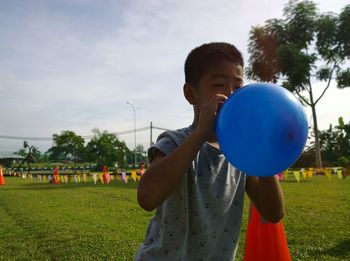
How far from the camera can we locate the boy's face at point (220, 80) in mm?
1756

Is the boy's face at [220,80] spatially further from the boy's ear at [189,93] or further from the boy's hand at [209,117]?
the boy's hand at [209,117]

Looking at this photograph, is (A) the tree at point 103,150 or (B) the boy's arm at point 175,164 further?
(A) the tree at point 103,150

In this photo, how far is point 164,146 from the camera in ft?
5.61

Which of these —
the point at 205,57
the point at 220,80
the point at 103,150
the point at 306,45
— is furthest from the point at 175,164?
the point at 103,150

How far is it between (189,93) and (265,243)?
219 centimetres

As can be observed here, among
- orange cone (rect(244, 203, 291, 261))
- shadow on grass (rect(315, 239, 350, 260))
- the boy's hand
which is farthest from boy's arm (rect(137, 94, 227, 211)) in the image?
shadow on grass (rect(315, 239, 350, 260))

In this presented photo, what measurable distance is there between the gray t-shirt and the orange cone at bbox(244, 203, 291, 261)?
5.69ft

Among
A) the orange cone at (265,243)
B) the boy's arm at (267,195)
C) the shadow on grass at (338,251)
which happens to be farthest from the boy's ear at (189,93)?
the shadow on grass at (338,251)

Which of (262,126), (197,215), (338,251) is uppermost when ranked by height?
(262,126)

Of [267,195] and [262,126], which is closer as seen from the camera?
[262,126]

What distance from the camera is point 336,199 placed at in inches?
432

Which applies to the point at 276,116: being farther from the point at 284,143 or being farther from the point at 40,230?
the point at 40,230

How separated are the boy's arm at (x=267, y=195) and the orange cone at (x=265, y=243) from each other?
154 centimetres

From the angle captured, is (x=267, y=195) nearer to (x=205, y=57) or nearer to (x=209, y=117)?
(x=209, y=117)
